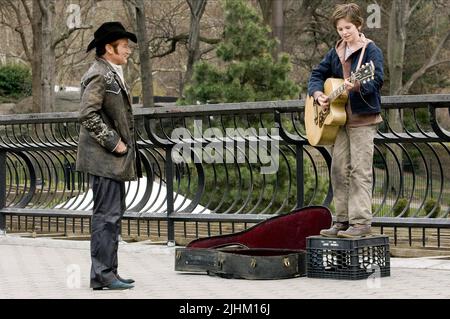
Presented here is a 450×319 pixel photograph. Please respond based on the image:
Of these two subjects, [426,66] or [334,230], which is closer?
[334,230]

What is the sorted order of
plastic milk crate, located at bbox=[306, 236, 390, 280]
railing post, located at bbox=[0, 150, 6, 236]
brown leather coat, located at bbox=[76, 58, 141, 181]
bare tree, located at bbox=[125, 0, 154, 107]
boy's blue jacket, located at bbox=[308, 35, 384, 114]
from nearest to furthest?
brown leather coat, located at bbox=[76, 58, 141, 181]
boy's blue jacket, located at bbox=[308, 35, 384, 114]
plastic milk crate, located at bbox=[306, 236, 390, 280]
railing post, located at bbox=[0, 150, 6, 236]
bare tree, located at bbox=[125, 0, 154, 107]

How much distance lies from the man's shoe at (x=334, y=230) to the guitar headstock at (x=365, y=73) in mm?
1221

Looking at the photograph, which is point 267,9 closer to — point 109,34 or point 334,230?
point 334,230

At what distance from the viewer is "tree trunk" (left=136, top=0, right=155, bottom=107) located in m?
35.3

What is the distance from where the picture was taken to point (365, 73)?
26.2 feet

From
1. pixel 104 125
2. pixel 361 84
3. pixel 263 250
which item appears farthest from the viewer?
pixel 263 250

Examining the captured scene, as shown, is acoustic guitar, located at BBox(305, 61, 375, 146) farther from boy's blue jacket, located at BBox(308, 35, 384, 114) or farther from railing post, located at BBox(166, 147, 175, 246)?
railing post, located at BBox(166, 147, 175, 246)

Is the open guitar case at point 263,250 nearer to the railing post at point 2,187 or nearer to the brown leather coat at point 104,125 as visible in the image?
the brown leather coat at point 104,125

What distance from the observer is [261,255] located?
29.5 feet

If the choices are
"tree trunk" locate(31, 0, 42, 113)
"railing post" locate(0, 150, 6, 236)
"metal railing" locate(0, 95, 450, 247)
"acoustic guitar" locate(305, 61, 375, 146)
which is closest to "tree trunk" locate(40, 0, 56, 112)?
"tree trunk" locate(31, 0, 42, 113)

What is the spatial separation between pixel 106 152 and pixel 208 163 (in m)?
3.98

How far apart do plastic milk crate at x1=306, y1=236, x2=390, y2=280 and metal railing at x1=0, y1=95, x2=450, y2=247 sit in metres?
1.33

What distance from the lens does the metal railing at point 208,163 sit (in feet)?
33.8

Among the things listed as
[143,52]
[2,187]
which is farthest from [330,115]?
[143,52]
